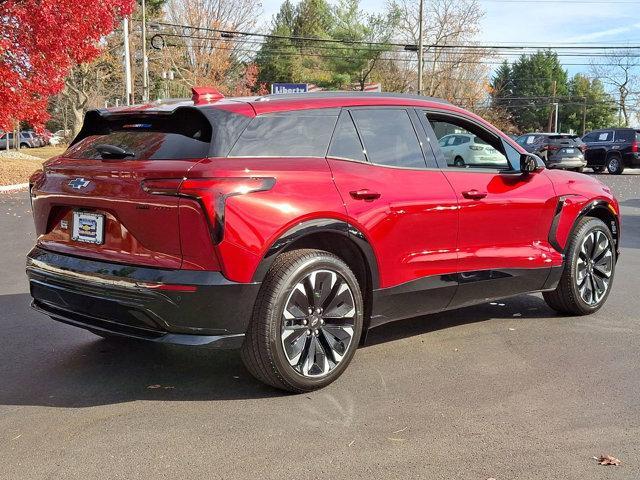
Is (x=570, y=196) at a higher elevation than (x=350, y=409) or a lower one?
higher

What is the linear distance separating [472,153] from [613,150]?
2377 cm

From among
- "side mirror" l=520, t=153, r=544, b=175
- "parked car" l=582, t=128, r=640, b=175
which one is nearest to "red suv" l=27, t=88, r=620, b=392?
"side mirror" l=520, t=153, r=544, b=175

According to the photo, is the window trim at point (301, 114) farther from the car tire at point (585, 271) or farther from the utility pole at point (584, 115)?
the utility pole at point (584, 115)

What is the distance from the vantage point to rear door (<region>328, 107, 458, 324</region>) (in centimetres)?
405

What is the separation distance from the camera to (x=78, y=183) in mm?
3811

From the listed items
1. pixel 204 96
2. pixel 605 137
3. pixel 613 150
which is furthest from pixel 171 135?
pixel 605 137

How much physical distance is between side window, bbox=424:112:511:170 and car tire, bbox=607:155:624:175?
23.3 metres

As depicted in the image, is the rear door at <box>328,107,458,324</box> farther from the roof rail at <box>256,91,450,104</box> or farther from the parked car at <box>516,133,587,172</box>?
the parked car at <box>516,133,587,172</box>

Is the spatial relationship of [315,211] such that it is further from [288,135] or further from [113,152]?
[113,152]

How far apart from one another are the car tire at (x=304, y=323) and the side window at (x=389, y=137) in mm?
804

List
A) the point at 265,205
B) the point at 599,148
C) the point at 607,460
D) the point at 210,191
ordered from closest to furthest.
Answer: the point at 607,460 < the point at 210,191 < the point at 265,205 < the point at 599,148

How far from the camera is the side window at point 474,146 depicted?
4.85m

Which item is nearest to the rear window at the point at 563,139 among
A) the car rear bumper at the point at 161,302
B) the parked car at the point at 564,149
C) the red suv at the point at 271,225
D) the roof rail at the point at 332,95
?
the parked car at the point at 564,149

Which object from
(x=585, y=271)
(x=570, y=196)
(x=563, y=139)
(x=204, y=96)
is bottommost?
(x=585, y=271)
